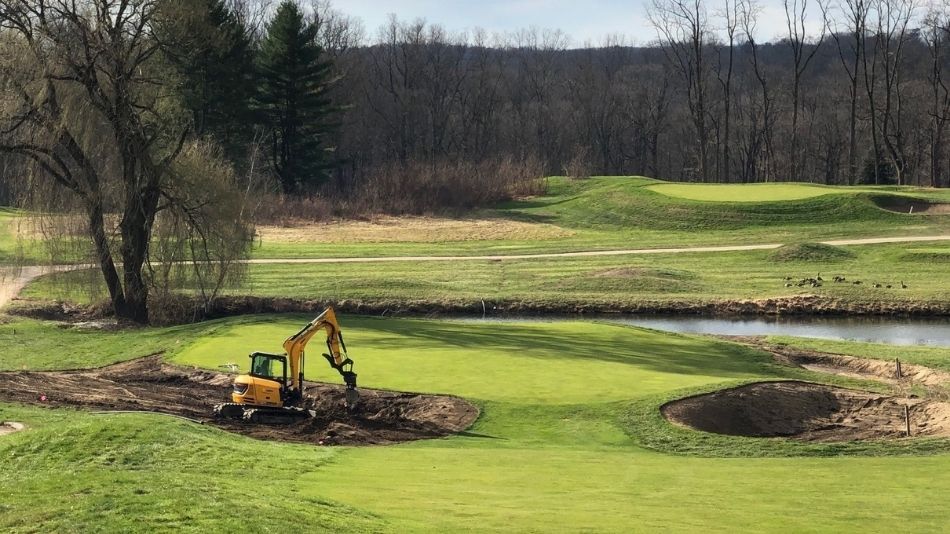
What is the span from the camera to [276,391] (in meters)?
18.9

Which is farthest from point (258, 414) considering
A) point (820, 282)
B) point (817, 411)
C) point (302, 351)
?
point (820, 282)

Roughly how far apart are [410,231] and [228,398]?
41.8 meters

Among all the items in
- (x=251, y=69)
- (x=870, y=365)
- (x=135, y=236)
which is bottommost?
(x=870, y=365)

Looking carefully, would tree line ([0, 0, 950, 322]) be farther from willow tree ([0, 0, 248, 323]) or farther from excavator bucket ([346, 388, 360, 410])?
excavator bucket ([346, 388, 360, 410])

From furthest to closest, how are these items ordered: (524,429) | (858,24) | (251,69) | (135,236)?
(858,24) < (251,69) < (135,236) < (524,429)

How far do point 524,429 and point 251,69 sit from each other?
6165 centimetres

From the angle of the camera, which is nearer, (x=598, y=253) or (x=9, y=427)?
(x=9, y=427)

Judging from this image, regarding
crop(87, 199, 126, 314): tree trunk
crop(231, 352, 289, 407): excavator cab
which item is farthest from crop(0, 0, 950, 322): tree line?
crop(231, 352, 289, 407): excavator cab

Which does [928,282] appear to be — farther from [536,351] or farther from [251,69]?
[251,69]

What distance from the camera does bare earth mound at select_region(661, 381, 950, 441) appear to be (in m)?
19.2

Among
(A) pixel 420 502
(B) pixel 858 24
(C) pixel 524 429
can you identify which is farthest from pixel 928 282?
(B) pixel 858 24

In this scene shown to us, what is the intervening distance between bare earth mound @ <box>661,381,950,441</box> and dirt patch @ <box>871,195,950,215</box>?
138 ft

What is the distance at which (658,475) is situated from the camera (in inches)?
568

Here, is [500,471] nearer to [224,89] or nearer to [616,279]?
[616,279]
